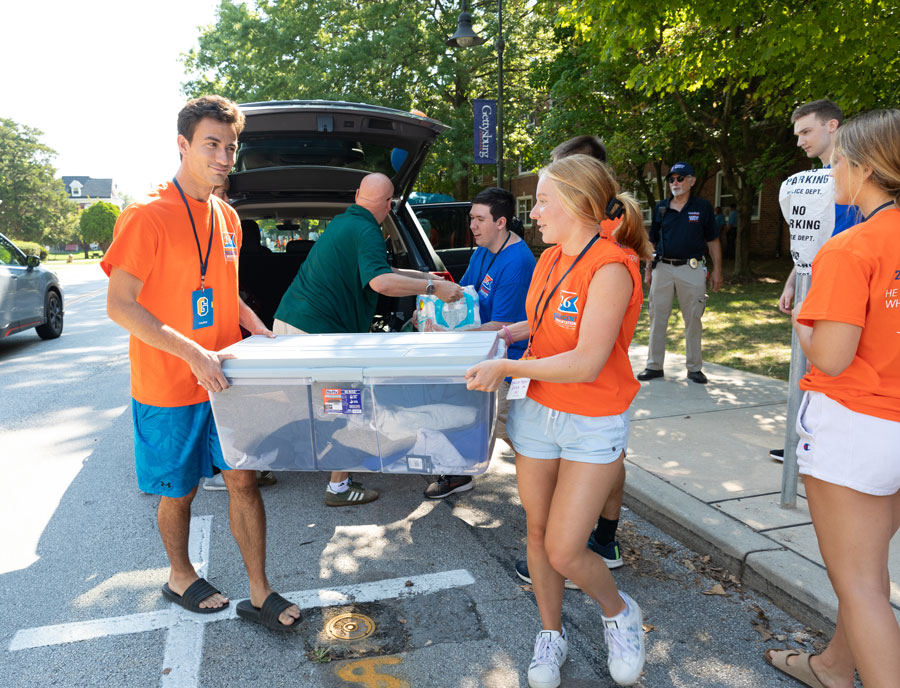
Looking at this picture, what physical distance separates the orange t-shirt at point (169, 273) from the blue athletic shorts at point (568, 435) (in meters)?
1.35

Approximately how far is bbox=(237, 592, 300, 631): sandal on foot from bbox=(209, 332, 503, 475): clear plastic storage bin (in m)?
0.72

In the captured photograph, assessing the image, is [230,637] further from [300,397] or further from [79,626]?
[300,397]

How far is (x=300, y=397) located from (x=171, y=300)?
736 mm

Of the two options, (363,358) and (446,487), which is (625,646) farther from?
(446,487)

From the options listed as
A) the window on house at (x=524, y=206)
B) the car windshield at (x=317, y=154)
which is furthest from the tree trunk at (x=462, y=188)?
the car windshield at (x=317, y=154)

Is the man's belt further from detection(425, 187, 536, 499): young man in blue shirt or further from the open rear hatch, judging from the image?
detection(425, 187, 536, 499): young man in blue shirt

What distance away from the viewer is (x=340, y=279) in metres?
3.71

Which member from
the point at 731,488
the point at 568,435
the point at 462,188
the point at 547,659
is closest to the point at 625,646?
the point at 547,659

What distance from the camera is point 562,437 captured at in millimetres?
2262

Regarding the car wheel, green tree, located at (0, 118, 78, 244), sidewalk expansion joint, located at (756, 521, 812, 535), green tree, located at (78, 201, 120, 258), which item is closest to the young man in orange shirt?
sidewalk expansion joint, located at (756, 521, 812, 535)

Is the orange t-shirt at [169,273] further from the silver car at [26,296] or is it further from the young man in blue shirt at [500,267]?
the silver car at [26,296]

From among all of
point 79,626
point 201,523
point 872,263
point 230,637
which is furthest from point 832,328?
point 201,523

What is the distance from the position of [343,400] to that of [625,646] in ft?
4.45

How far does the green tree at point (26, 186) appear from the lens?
58.5m
